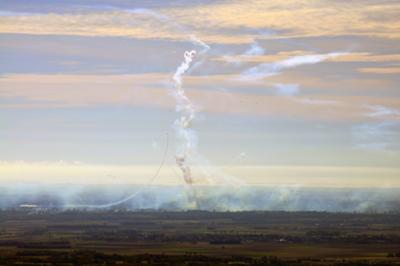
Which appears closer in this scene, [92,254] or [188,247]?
[92,254]

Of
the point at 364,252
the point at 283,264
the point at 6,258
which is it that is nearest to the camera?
the point at 283,264

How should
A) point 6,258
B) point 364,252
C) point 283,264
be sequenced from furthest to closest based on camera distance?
point 364,252
point 6,258
point 283,264

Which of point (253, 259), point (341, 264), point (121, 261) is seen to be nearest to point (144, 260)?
point (121, 261)

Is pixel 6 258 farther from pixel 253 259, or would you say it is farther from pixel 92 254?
pixel 253 259

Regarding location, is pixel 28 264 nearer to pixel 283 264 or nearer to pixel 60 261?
pixel 60 261

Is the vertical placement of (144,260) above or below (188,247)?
below

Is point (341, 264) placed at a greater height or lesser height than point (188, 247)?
lesser

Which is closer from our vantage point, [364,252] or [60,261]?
[60,261]

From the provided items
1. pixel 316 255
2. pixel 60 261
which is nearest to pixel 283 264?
pixel 316 255
